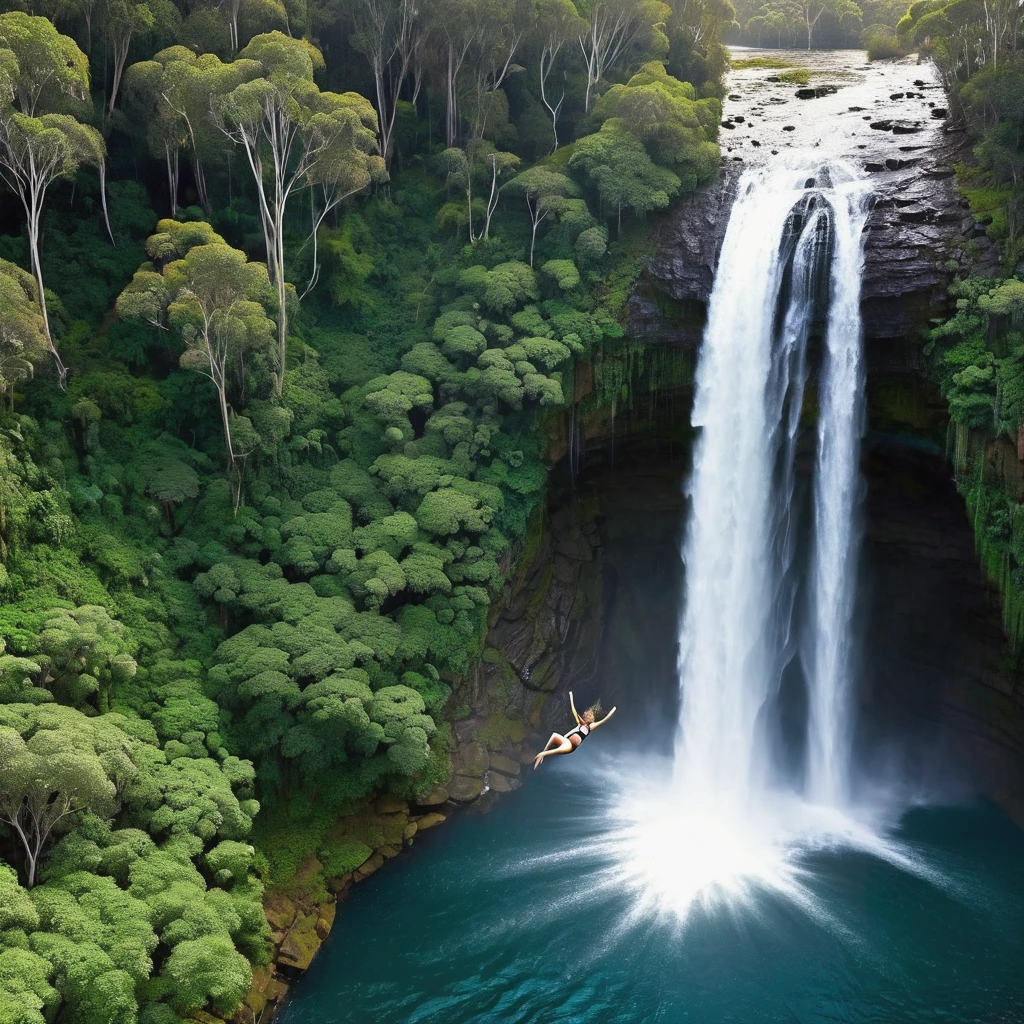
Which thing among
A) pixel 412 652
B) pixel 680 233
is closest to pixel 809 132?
pixel 680 233

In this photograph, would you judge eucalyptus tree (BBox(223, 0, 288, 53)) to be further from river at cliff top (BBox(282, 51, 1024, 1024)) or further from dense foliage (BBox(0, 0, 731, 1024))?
river at cliff top (BBox(282, 51, 1024, 1024))

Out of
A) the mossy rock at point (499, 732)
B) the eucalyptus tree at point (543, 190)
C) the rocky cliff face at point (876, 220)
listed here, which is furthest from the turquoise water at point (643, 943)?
the eucalyptus tree at point (543, 190)

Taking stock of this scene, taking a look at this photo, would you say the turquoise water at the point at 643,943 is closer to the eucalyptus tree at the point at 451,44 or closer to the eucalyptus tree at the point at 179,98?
the eucalyptus tree at the point at 179,98

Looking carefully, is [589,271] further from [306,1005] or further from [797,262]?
[306,1005]

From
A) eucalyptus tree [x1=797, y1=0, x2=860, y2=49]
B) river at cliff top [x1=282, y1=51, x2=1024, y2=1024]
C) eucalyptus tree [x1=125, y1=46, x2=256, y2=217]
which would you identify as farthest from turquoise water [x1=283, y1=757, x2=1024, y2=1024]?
eucalyptus tree [x1=797, y1=0, x2=860, y2=49]

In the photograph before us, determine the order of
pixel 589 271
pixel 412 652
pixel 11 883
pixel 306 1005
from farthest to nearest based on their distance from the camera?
1. pixel 589 271
2. pixel 412 652
3. pixel 306 1005
4. pixel 11 883
